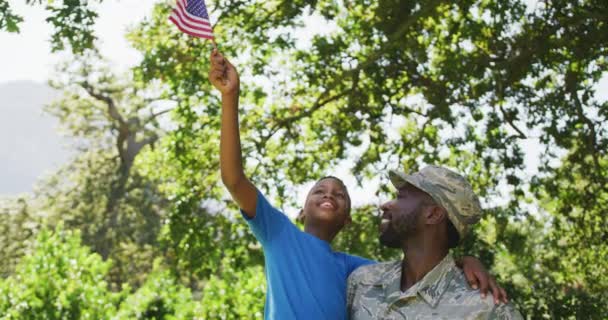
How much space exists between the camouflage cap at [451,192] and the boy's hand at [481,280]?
0.48 ft

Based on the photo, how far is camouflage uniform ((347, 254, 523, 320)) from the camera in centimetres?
341

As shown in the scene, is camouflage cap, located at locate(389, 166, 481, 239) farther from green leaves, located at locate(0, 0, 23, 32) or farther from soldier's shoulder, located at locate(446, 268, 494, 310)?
green leaves, located at locate(0, 0, 23, 32)

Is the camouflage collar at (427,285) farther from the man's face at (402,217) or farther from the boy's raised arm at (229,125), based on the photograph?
the boy's raised arm at (229,125)

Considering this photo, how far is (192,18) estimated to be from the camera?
5.19 meters

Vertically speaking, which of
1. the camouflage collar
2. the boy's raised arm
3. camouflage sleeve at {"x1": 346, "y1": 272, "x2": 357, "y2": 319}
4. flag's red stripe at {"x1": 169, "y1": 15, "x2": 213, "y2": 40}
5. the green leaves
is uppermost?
the green leaves

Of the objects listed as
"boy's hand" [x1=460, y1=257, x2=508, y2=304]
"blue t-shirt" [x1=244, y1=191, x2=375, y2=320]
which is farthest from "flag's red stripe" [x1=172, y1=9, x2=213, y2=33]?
"boy's hand" [x1=460, y1=257, x2=508, y2=304]

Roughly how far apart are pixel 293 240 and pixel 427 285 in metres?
0.75

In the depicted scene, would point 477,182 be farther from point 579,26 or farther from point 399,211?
point 399,211

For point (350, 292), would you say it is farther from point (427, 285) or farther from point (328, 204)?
point (328, 204)

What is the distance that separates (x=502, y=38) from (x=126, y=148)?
79.8ft

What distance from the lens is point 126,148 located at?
108 feet

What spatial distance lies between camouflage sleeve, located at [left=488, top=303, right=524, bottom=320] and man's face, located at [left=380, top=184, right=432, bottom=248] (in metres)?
0.52

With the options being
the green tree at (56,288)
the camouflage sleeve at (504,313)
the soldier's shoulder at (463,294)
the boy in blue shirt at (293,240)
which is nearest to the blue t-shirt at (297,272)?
the boy in blue shirt at (293,240)

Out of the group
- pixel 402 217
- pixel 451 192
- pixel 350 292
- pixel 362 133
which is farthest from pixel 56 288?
pixel 451 192
